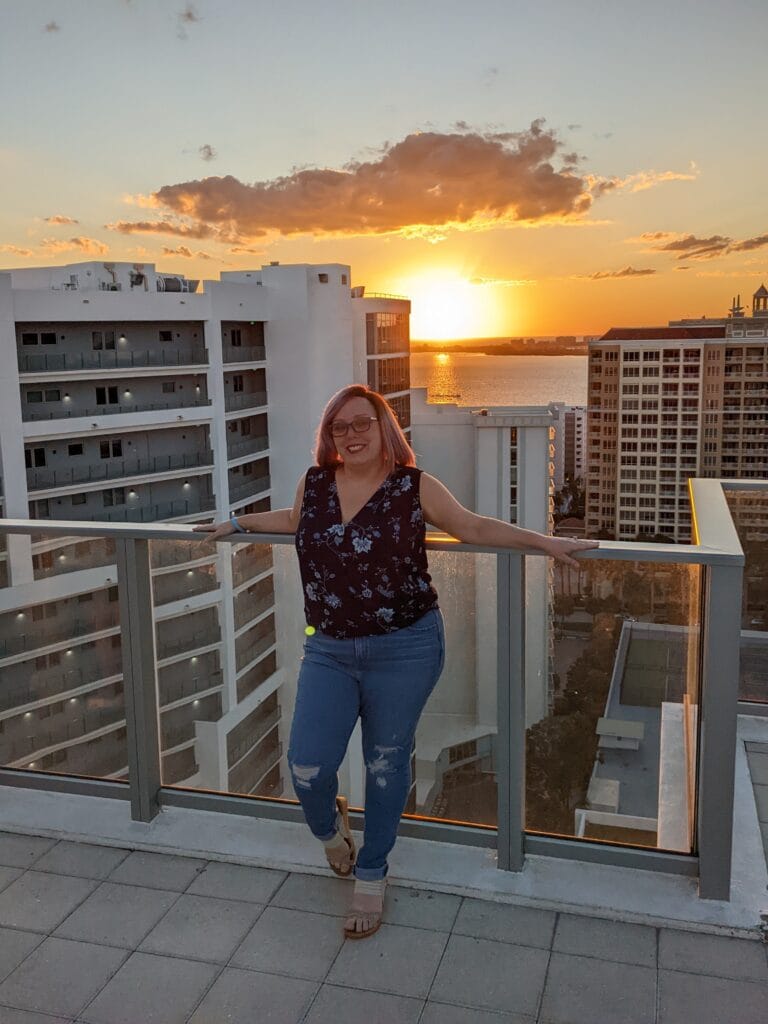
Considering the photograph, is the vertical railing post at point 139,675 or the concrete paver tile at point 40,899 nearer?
the concrete paver tile at point 40,899

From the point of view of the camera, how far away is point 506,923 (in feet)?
7.80

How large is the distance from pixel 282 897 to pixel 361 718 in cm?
53

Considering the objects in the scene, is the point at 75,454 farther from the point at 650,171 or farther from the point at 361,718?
the point at 650,171

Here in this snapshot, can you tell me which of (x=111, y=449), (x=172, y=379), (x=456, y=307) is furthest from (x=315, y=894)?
(x=456, y=307)

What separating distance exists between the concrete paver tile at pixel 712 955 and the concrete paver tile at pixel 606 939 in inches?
1.4

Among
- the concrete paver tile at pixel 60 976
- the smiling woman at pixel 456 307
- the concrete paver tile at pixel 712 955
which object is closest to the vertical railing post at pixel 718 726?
the concrete paver tile at pixel 712 955

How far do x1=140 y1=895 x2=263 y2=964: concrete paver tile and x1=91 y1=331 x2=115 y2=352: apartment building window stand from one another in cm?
3489

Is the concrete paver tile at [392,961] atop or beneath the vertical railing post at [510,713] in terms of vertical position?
beneath

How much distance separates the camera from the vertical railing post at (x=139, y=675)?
113 inches

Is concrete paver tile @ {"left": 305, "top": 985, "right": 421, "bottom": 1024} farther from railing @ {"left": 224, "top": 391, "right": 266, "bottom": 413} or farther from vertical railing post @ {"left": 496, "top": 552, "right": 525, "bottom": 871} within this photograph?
railing @ {"left": 224, "top": 391, "right": 266, "bottom": 413}

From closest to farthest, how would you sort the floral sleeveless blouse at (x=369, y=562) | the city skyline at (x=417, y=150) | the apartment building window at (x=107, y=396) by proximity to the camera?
the floral sleeveless blouse at (x=369, y=562) → the apartment building window at (x=107, y=396) → the city skyline at (x=417, y=150)

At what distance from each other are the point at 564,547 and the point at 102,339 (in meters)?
35.3

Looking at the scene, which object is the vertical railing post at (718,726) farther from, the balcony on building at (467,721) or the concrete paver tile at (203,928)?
the concrete paver tile at (203,928)

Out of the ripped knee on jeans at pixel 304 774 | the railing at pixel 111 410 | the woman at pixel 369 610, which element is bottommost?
the railing at pixel 111 410
